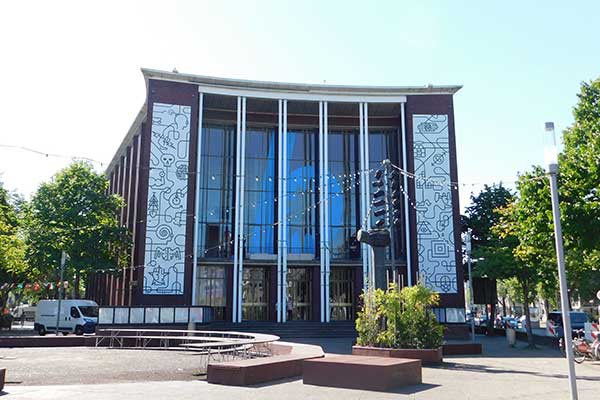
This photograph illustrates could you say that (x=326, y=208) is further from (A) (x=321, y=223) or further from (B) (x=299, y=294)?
(B) (x=299, y=294)

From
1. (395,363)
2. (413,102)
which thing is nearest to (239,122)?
(413,102)

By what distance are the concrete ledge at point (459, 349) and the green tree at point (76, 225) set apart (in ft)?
78.8

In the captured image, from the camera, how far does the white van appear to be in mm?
34125

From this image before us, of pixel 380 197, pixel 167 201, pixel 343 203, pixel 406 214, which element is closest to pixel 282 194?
pixel 343 203

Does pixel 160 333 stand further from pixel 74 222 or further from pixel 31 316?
pixel 31 316

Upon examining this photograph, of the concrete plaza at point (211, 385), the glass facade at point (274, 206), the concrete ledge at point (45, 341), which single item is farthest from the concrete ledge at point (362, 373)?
the glass facade at point (274, 206)

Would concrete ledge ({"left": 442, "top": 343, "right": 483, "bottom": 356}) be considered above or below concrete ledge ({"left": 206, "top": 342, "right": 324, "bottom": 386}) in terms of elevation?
below

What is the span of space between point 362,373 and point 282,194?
2421 cm

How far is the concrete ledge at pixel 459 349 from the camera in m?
19.7

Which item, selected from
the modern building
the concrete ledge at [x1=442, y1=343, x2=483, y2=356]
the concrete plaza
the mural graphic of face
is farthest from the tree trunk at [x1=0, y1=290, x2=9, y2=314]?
the concrete ledge at [x1=442, y1=343, x2=483, y2=356]

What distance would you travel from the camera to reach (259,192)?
36.8m

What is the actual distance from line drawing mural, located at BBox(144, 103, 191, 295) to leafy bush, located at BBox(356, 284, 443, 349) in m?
16.8

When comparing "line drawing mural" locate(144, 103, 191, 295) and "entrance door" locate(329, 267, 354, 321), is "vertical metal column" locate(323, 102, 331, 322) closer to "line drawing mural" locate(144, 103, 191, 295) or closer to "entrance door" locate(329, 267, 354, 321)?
"entrance door" locate(329, 267, 354, 321)

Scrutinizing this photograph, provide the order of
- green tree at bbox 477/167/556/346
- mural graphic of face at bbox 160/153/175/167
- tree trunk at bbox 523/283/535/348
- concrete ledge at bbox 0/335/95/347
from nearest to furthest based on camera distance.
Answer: green tree at bbox 477/167/556/346
concrete ledge at bbox 0/335/95/347
tree trunk at bbox 523/283/535/348
mural graphic of face at bbox 160/153/175/167
